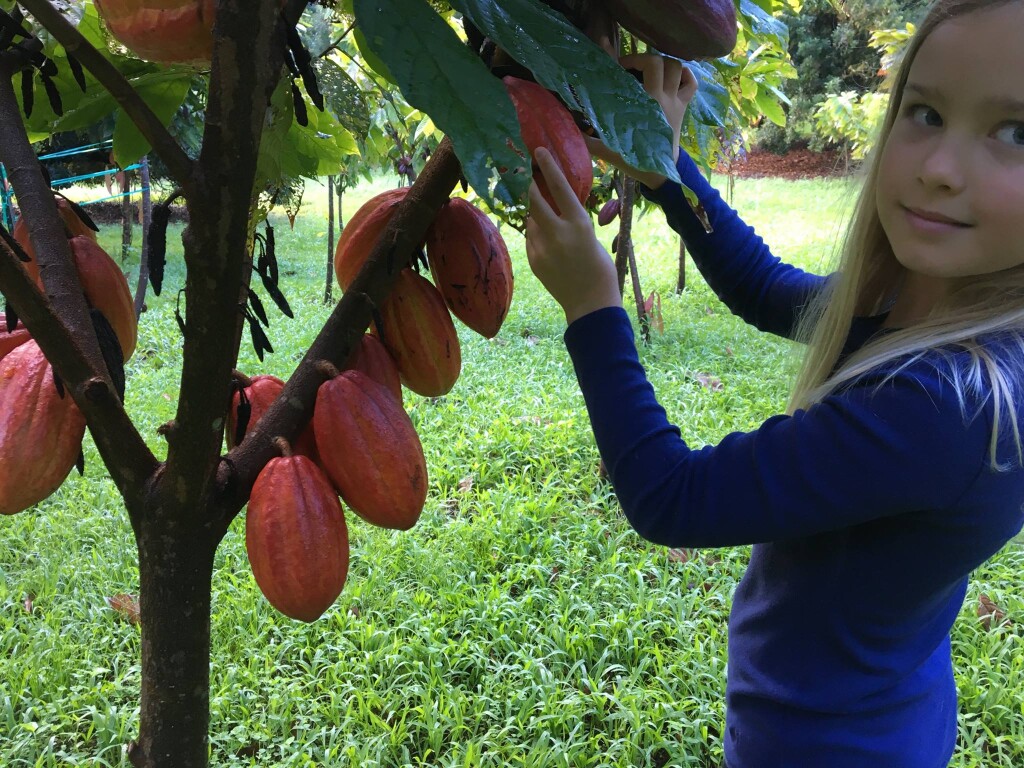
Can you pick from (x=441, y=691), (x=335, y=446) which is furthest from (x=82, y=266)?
(x=441, y=691)

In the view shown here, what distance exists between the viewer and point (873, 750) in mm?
1079

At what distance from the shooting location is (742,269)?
4.63 ft

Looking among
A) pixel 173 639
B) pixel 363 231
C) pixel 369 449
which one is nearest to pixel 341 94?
pixel 363 231

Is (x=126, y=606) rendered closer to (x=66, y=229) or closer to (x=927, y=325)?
(x=66, y=229)

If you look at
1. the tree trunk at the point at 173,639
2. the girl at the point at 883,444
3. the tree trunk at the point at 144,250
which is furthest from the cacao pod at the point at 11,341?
the girl at the point at 883,444

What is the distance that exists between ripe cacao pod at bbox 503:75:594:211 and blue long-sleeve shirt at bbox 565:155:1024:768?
0.34 meters

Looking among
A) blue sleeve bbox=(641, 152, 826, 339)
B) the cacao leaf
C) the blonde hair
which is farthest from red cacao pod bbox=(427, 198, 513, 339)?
blue sleeve bbox=(641, 152, 826, 339)

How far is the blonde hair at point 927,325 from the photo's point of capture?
864 millimetres

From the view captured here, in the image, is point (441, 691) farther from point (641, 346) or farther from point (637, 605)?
point (641, 346)

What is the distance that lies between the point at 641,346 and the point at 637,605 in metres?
2.67

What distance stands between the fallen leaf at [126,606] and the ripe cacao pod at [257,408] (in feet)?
6.42

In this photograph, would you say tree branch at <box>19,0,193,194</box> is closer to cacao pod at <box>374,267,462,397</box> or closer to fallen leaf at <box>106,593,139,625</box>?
cacao pod at <box>374,267,462,397</box>

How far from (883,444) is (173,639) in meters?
0.74

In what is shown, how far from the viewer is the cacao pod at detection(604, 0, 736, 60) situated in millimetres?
644
